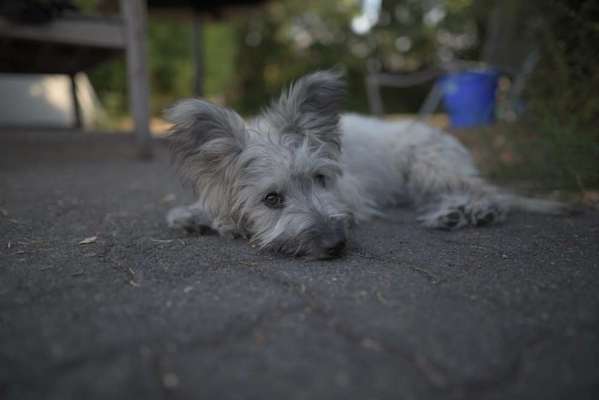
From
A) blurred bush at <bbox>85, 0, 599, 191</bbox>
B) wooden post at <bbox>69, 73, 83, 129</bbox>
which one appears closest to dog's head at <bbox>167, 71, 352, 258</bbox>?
wooden post at <bbox>69, 73, 83, 129</bbox>

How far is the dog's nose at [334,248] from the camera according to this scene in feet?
8.66

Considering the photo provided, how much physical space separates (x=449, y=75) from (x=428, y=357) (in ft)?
28.8

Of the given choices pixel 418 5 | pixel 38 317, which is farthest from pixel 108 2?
pixel 418 5

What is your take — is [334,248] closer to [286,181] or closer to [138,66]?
[286,181]

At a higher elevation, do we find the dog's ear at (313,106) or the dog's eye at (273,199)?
the dog's ear at (313,106)

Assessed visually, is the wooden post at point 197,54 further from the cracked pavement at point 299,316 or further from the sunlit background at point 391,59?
the cracked pavement at point 299,316

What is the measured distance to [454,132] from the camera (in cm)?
743

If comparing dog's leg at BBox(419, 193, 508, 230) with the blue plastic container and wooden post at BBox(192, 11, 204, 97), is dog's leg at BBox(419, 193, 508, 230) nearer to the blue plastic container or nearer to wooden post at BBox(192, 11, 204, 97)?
the blue plastic container

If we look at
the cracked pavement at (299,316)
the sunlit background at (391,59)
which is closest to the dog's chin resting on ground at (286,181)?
the cracked pavement at (299,316)

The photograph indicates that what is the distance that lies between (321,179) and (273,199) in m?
0.43

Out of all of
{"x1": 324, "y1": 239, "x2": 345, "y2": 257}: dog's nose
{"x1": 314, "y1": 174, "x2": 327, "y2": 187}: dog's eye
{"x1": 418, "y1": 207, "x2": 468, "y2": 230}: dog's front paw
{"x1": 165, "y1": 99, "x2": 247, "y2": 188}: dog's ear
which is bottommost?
{"x1": 418, "y1": 207, "x2": 468, "y2": 230}: dog's front paw

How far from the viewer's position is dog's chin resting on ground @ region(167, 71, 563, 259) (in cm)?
292

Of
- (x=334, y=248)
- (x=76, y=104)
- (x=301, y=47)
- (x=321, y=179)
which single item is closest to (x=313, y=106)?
(x=321, y=179)

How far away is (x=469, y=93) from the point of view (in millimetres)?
8656
